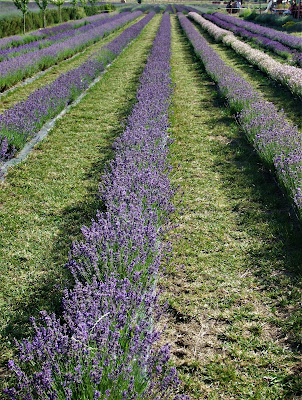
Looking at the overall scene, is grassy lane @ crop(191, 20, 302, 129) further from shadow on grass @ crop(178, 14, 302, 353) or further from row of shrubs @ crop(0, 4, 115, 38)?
row of shrubs @ crop(0, 4, 115, 38)

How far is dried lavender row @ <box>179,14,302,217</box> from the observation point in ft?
13.1

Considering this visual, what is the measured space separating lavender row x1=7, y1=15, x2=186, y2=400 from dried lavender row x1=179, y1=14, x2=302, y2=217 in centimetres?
130

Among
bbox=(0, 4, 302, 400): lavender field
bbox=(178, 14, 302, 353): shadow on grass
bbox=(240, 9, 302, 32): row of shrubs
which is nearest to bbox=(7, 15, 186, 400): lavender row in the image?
bbox=(0, 4, 302, 400): lavender field

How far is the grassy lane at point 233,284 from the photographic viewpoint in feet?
7.84

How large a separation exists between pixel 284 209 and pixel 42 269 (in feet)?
8.74

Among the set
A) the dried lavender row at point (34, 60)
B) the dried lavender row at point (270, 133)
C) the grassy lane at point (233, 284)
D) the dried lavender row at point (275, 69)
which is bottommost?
the grassy lane at point (233, 284)

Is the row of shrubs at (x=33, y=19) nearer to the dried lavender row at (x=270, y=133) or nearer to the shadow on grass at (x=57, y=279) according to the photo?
the dried lavender row at (x=270, y=133)

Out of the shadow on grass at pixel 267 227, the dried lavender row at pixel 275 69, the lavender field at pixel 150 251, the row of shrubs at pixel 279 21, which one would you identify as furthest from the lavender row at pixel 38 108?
the row of shrubs at pixel 279 21

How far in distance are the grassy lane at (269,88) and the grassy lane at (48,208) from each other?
332 centimetres

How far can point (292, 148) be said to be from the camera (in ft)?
15.3

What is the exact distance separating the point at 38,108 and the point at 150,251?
15.1 feet

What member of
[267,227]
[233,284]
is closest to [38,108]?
[267,227]

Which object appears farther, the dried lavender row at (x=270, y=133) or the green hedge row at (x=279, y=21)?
the green hedge row at (x=279, y=21)

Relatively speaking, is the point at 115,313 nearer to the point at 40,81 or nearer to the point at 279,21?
the point at 40,81
